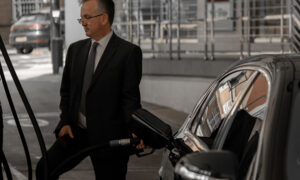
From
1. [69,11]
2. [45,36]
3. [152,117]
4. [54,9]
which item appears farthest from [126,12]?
[45,36]

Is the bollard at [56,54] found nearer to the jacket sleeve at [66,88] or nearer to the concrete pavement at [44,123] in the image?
the concrete pavement at [44,123]

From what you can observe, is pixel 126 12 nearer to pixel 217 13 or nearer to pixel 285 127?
pixel 217 13

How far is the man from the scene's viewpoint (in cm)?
455

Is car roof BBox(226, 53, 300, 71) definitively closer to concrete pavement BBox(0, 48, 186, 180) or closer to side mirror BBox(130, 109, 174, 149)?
side mirror BBox(130, 109, 174, 149)

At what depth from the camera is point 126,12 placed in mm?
15492

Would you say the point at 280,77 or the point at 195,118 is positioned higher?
the point at 280,77

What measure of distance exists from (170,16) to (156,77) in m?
1.16

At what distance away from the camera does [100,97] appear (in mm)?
4543

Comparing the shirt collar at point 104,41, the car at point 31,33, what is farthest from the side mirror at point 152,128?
the car at point 31,33

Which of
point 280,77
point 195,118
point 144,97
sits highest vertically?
point 280,77

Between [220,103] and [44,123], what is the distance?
336 inches

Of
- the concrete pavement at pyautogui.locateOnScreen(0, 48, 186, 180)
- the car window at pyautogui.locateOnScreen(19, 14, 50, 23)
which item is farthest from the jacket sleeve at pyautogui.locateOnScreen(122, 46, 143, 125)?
the car window at pyautogui.locateOnScreen(19, 14, 50, 23)

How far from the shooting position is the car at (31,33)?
3256 centimetres

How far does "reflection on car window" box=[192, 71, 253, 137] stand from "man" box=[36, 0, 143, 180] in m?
0.70
